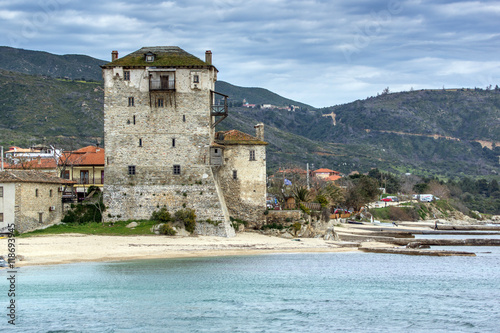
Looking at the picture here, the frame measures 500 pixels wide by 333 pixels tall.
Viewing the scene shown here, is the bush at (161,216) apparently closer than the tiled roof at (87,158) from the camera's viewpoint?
Yes

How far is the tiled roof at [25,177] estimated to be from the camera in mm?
38406

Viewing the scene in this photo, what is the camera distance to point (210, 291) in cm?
2827

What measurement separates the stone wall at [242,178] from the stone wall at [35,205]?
11738 millimetres

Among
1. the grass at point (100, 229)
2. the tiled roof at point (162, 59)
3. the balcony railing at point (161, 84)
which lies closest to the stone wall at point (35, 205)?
the grass at point (100, 229)

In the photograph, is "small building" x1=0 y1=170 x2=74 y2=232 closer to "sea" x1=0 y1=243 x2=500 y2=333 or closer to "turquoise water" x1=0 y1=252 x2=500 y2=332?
"sea" x1=0 y1=243 x2=500 y2=333

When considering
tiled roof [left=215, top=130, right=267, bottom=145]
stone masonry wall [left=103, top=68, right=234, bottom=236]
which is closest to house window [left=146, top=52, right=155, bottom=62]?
stone masonry wall [left=103, top=68, right=234, bottom=236]

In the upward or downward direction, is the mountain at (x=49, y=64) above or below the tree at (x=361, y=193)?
above

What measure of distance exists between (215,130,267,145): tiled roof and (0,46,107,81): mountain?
446ft

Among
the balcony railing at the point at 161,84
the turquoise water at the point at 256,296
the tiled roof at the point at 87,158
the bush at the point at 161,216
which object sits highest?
the balcony railing at the point at 161,84

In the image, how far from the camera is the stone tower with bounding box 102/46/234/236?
43.0 meters

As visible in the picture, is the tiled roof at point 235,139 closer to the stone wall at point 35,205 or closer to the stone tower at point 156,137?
the stone tower at point 156,137

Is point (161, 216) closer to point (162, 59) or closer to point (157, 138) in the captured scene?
point (157, 138)

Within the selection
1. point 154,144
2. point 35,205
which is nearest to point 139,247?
point 35,205

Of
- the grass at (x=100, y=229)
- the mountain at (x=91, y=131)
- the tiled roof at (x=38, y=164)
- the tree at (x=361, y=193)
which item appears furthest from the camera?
the mountain at (x=91, y=131)
